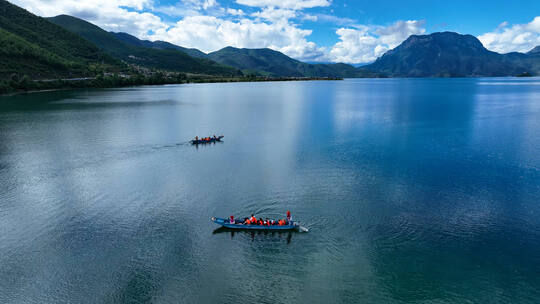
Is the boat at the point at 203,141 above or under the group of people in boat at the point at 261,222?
above

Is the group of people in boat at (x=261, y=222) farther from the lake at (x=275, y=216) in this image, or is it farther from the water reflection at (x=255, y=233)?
the lake at (x=275, y=216)

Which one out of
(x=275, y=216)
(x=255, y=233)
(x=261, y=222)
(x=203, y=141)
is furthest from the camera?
(x=203, y=141)

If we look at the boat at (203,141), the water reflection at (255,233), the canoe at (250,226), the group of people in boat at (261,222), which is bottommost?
the water reflection at (255,233)

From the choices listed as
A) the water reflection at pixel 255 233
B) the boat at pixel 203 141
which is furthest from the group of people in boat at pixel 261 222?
the boat at pixel 203 141

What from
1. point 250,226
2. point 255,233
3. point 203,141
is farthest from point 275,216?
point 203,141

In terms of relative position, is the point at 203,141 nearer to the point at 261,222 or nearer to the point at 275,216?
the point at 275,216

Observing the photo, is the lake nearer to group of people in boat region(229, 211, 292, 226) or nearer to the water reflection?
the water reflection

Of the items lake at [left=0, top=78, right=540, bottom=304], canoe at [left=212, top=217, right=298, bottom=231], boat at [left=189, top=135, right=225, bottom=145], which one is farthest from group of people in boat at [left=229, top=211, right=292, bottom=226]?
boat at [left=189, top=135, right=225, bottom=145]

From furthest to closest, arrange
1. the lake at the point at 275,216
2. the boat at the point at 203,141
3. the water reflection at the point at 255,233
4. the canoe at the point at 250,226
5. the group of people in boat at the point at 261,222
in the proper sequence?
the boat at the point at 203,141, the group of people in boat at the point at 261,222, the canoe at the point at 250,226, the water reflection at the point at 255,233, the lake at the point at 275,216

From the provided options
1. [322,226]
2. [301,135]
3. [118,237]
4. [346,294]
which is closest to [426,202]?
[322,226]
